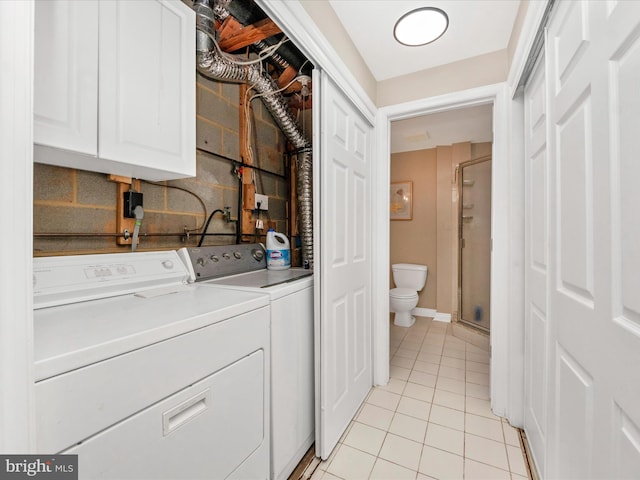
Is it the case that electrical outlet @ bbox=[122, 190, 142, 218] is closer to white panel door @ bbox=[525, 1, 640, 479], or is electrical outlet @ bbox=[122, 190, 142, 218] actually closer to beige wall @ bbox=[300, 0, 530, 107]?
beige wall @ bbox=[300, 0, 530, 107]

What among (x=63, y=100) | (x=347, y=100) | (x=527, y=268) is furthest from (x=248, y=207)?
(x=527, y=268)

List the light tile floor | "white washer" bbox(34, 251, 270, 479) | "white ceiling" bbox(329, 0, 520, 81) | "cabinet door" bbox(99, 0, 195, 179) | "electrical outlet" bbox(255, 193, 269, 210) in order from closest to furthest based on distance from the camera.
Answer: "white washer" bbox(34, 251, 270, 479) < "cabinet door" bbox(99, 0, 195, 179) < the light tile floor < "white ceiling" bbox(329, 0, 520, 81) < "electrical outlet" bbox(255, 193, 269, 210)

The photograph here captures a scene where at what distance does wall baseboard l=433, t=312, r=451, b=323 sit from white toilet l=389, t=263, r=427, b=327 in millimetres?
342

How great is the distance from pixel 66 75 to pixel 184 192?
772 mm

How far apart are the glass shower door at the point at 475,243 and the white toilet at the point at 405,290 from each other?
20.2 inches

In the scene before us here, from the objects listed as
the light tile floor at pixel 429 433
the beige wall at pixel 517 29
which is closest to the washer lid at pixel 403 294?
the light tile floor at pixel 429 433

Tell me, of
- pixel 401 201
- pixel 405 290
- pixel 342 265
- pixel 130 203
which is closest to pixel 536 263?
pixel 342 265

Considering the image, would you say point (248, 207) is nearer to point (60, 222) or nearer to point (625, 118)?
point (60, 222)

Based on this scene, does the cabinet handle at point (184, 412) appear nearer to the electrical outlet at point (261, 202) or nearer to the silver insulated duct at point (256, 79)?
the silver insulated duct at point (256, 79)

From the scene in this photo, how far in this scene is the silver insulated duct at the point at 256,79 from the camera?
145cm

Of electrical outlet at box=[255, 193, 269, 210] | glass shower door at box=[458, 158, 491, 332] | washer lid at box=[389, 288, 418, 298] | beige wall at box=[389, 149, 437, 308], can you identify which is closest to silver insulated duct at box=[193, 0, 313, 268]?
electrical outlet at box=[255, 193, 269, 210]

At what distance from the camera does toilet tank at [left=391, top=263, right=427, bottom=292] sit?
385 cm

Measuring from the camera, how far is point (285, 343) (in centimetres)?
131

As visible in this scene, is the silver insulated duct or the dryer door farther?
the silver insulated duct
